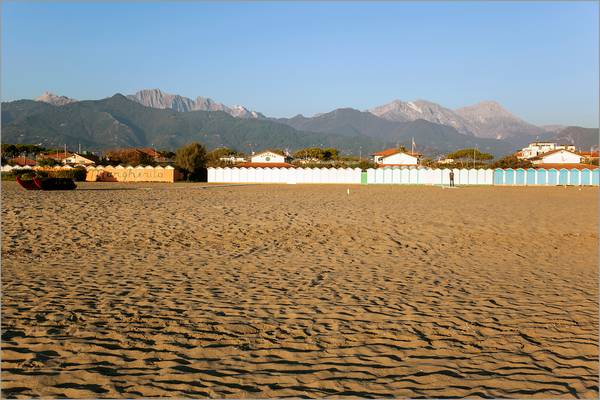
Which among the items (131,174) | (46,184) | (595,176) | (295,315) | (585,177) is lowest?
(295,315)

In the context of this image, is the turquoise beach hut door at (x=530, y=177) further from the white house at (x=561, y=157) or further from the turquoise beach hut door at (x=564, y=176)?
the white house at (x=561, y=157)

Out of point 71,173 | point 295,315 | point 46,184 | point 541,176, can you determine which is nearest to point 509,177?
point 541,176

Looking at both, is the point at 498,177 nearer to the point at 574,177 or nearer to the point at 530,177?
the point at 530,177

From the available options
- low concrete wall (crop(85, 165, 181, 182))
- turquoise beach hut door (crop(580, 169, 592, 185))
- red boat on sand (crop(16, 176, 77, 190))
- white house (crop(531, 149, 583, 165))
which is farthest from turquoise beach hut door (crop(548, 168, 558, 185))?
red boat on sand (crop(16, 176, 77, 190))

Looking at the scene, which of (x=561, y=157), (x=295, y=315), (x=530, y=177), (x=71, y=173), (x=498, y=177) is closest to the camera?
(x=295, y=315)

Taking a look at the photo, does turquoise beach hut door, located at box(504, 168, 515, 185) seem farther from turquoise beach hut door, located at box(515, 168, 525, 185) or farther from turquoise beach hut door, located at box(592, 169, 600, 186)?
turquoise beach hut door, located at box(592, 169, 600, 186)

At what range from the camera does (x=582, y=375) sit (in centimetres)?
415

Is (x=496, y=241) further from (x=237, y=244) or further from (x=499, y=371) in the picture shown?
(x=499, y=371)

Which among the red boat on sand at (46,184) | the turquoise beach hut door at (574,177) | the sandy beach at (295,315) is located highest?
the turquoise beach hut door at (574,177)

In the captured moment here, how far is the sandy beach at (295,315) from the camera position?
3.96m

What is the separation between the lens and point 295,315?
18.8 ft

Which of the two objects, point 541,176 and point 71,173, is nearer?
point 71,173

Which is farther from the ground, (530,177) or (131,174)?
(131,174)

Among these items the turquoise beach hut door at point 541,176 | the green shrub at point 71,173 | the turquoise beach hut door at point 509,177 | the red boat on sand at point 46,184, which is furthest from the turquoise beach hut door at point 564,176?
the green shrub at point 71,173
